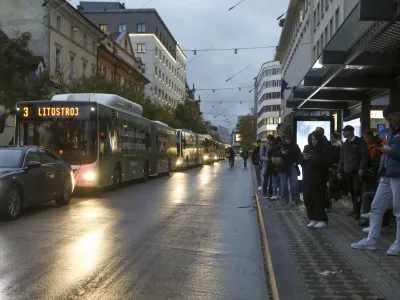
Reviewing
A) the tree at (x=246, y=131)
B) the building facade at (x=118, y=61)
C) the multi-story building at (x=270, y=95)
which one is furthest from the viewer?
the tree at (x=246, y=131)

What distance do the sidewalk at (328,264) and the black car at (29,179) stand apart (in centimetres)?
508

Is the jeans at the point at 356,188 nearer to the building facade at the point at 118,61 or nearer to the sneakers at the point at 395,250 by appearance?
the sneakers at the point at 395,250

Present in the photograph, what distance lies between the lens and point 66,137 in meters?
15.2

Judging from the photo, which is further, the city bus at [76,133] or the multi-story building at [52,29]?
the multi-story building at [52,29]

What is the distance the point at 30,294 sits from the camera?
16.6 feet

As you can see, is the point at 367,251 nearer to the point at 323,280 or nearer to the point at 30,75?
A: the point at 323,280

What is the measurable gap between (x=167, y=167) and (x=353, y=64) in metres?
19.2

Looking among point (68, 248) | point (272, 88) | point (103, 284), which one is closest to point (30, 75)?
point (68, 248)

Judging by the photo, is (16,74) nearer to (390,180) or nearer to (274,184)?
(274,184)

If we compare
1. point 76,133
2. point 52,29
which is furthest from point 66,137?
point 52,29

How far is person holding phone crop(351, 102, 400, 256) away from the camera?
19.7ft

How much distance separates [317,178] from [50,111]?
31.5 feet

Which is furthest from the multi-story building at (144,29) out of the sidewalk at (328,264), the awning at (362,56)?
the sidewalk at (328,264)

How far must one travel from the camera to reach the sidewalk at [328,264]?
488 centimetres
